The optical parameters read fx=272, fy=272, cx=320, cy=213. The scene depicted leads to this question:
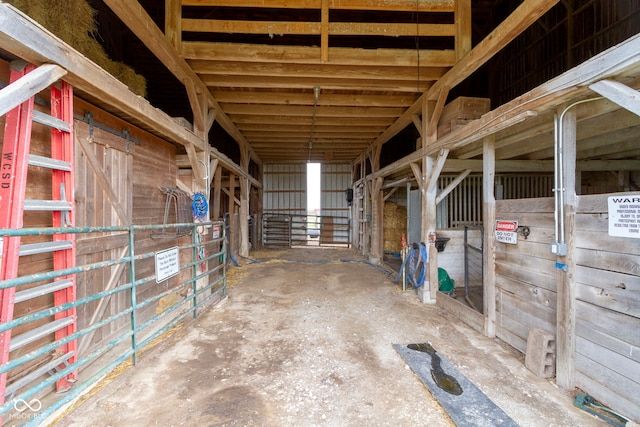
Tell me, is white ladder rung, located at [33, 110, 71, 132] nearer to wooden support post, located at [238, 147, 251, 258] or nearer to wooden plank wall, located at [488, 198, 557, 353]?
wooden plank wall, located at [488, 198, 557, 353]

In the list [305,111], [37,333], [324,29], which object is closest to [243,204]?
[305,111]

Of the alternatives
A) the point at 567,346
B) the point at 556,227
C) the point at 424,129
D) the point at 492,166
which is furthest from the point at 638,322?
the point at 424,129

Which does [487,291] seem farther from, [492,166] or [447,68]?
[447,68]

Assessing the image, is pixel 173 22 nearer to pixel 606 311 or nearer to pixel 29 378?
pixel 29 378

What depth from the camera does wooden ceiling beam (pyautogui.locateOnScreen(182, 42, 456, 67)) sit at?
3.58 metres

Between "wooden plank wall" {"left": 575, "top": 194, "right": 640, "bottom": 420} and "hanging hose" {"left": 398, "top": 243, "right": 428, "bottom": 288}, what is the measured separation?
2.18 metres

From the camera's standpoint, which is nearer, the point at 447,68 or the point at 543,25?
Result: the point at 447,68

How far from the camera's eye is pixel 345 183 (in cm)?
1172

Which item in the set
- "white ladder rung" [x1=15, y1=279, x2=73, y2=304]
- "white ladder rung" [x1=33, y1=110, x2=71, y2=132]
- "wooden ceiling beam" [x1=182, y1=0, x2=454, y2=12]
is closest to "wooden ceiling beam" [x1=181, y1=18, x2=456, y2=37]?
"wooden ceiling beam" [x1=182, y1=0, x2=454, y2=12]

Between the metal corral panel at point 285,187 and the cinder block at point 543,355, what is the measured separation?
9.72m

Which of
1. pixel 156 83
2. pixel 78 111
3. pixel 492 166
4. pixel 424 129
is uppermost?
pixel 156 83

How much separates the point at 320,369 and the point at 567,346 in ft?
6.49

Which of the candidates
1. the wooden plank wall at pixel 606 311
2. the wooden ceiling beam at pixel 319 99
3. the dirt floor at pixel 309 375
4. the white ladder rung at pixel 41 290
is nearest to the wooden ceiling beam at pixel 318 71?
the wooden ceiling beam at pixel 319 99

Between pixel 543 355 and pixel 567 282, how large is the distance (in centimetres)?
65
